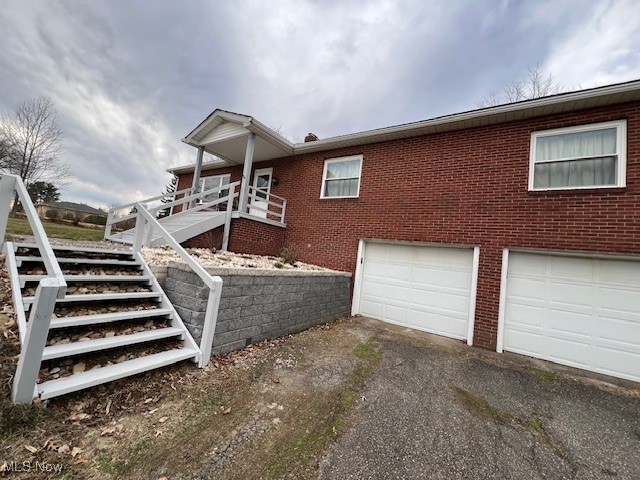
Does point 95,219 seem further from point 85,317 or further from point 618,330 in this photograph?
point 618,330

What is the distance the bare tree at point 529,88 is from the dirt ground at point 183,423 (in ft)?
48.6

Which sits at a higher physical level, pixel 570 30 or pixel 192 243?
pixel 570 30

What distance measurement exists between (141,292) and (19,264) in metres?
1.39

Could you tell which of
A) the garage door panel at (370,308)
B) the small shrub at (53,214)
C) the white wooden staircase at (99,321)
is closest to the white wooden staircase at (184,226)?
the white wooden staircase at (99,321)

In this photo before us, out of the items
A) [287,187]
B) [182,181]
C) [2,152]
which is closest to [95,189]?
[2,152]

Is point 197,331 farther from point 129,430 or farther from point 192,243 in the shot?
point 192,243

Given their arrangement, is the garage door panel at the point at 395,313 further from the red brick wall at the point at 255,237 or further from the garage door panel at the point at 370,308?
the red brick wall at the point at 255,237

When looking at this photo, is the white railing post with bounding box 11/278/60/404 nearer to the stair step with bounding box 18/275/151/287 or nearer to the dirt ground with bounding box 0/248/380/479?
the dirt ground with bounding box 0/248/380/479

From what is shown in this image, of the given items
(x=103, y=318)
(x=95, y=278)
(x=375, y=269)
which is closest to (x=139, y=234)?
(x=95, y=278)

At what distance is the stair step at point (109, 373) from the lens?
2.28 meters

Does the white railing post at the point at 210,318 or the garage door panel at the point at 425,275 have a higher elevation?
the garage door panel at the point at 425,275

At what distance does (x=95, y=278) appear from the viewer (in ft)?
11.7

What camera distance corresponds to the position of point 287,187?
971cm

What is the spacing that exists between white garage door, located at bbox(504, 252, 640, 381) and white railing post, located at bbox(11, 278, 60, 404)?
7405 millimetres
